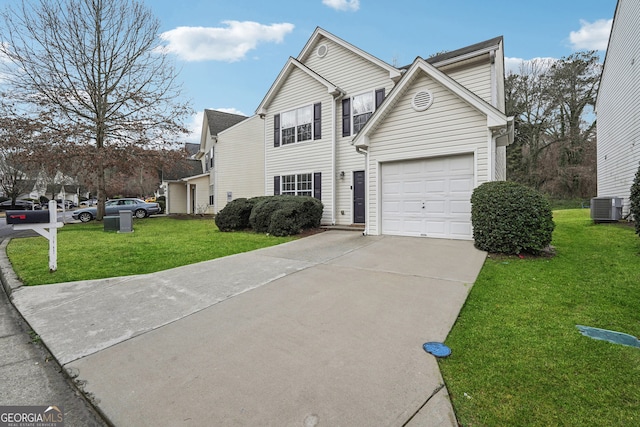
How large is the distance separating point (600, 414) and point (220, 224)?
1181cm

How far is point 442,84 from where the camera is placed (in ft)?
27.1

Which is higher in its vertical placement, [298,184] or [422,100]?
[422,100]

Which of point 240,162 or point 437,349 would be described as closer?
point 437,349

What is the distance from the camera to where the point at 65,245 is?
30.0ft

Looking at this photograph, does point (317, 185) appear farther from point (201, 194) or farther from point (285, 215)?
point (201, 194)

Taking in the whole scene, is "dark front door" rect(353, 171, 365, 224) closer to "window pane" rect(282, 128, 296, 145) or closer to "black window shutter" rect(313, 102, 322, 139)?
"black window shutter" rect(313, 102, 322, 139)

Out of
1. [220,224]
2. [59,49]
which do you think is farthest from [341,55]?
[59,49]

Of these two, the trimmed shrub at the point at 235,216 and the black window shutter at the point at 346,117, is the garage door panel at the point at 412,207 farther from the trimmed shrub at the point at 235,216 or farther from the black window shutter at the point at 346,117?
the trimmed shrub at the point at 235,216

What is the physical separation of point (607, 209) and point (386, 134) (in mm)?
8298

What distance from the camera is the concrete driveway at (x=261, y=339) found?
7.14 feet

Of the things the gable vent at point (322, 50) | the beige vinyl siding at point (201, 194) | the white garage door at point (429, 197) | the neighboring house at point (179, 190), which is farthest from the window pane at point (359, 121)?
the neighboring house at point (179, 190)

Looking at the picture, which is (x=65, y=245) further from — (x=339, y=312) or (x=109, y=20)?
(x=109, y=20)

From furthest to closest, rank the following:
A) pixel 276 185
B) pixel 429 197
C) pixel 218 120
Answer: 1. pixel 218 120
2. pixel 276 185
3. pixel 429 197

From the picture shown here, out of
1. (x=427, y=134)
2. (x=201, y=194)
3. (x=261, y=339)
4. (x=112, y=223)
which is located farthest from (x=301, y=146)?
(x=201, y=194)
